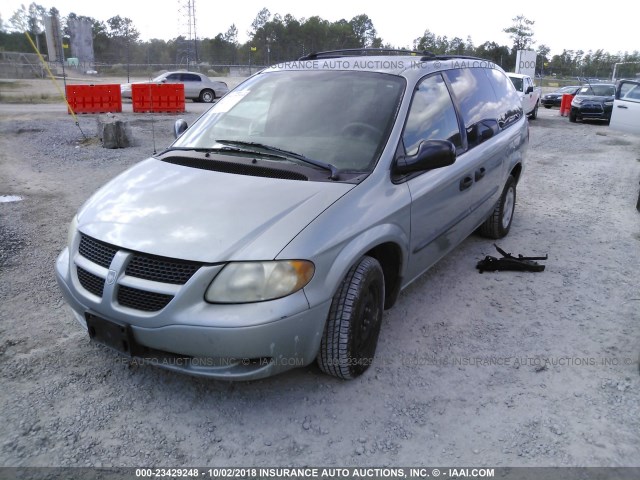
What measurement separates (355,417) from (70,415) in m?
1.50

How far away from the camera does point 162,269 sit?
2.54 m

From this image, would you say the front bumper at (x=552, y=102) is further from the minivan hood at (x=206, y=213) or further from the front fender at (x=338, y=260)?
the minivan hood at (x=206, y=213)

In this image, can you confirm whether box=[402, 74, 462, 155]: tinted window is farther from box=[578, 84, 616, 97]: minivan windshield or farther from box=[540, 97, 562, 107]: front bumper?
box=[540, 97, 562, 107]: front bumper

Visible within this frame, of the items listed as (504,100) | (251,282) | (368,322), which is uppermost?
(504,100)

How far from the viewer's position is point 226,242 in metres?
2.56

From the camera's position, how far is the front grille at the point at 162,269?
2514 millimetres

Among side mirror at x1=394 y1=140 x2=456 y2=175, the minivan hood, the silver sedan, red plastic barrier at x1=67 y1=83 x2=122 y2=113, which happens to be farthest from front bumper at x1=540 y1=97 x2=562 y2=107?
the minivan hood

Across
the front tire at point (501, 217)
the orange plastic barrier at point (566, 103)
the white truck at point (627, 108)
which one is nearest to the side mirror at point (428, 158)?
the front tire at point (501, 217)

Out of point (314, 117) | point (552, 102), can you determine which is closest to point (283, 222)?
point (314, 117)

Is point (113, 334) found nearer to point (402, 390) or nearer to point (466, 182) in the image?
point (402, 390)

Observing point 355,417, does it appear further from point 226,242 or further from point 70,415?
point 70,415

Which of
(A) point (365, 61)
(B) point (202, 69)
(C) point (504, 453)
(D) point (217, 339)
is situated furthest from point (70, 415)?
(B) point (202, 69)

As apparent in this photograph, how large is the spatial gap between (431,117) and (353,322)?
1.70 m

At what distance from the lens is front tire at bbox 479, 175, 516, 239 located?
5391 millimetres
